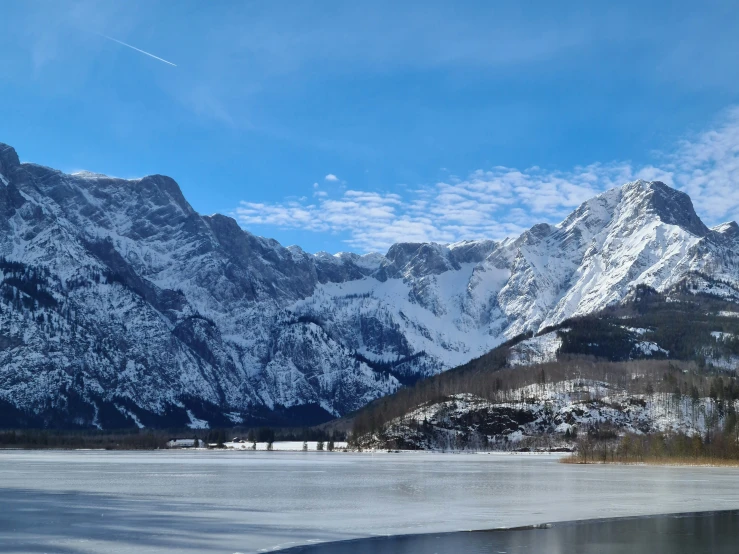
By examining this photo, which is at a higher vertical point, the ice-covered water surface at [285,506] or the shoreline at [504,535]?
the shoreline at [504,535]

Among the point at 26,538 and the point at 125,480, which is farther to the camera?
the point at 125,480

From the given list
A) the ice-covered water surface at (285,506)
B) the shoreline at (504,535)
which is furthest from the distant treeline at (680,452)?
the shoreline at (504,535)

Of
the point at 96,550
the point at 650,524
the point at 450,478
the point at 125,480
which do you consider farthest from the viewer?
the point at 450,478

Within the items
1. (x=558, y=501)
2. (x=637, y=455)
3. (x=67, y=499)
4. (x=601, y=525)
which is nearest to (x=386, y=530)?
(x=601, y=525)

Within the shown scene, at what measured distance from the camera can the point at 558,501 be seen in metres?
62.0

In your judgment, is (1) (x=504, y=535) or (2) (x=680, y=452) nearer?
(1) (x=504, y=535)

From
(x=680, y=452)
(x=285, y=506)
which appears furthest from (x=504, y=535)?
(x=680, y=452)

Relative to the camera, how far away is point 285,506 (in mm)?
57656

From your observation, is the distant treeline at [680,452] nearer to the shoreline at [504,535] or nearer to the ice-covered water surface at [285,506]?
the ice-covered water surface at [285,506]

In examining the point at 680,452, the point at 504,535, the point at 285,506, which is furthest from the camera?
the point at 680,452

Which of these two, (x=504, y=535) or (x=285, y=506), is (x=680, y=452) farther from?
(x=504, y=535)

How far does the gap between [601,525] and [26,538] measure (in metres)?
33.1

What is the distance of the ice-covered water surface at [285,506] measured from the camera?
136 ft

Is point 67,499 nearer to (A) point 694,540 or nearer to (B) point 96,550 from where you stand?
(B) point 96,550
